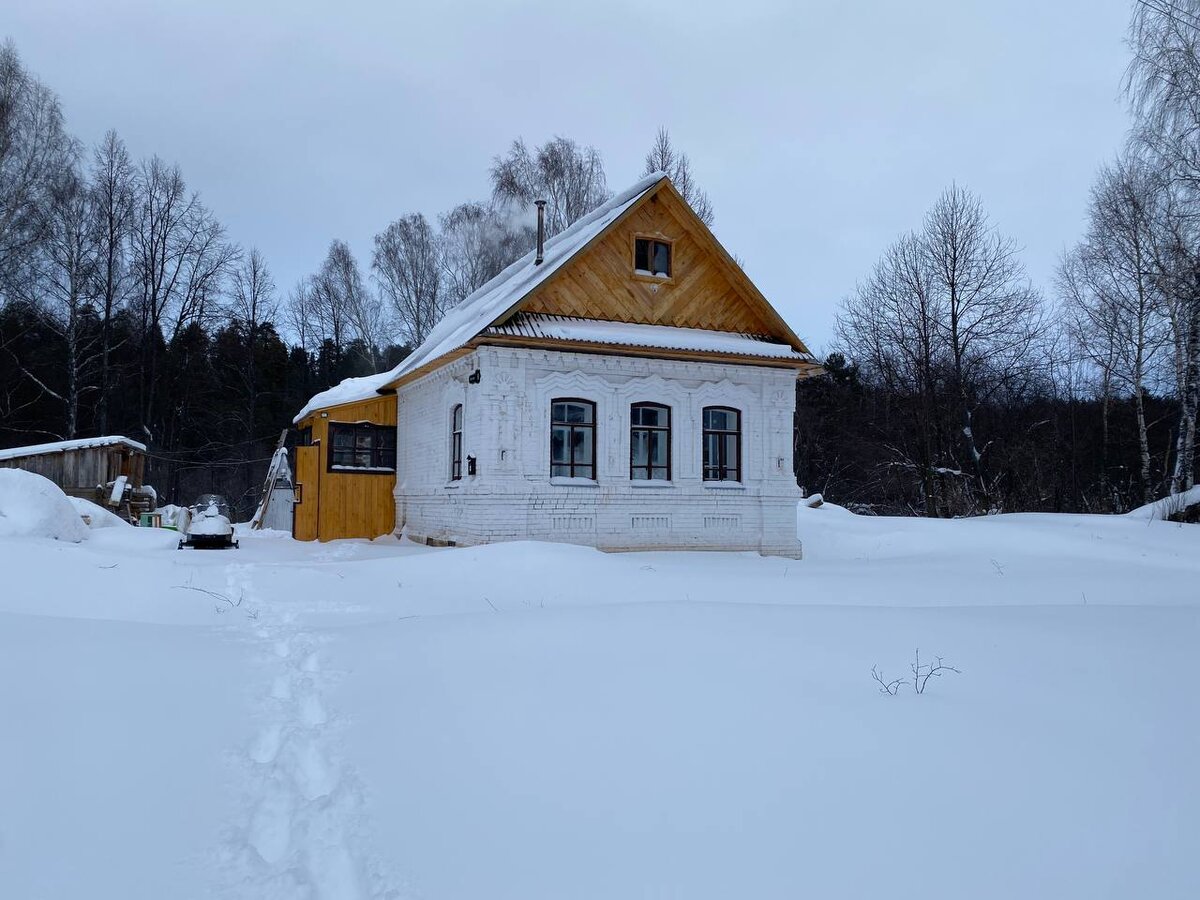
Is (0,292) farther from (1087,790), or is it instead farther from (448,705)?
(1087,790)

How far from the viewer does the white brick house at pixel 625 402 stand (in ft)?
40.4

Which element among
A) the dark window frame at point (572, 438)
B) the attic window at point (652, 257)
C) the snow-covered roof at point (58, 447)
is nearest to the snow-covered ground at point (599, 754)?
the dark window frame at point (572, 438)

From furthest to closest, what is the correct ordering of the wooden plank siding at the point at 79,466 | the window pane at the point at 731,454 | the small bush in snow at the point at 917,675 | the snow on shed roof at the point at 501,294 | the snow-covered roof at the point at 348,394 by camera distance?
the snow-covered roof at the point at 348,394 → the wooden plank siding at the point at 79,466 → the window pane at the point at 731,454 → the snow on shed roof at the point at 501,294 → the small bush in snow at the point at 917,675

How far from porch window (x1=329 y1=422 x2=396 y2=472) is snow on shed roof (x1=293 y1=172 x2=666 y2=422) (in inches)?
24.0

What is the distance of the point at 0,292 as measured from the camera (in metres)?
21.7

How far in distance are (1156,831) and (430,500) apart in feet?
42.7

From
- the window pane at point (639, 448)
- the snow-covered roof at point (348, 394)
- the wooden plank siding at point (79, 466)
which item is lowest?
the wooden plank siding at point (79, 466)

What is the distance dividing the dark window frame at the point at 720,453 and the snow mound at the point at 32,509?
9.76m

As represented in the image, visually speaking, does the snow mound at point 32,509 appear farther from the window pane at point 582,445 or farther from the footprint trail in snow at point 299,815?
the footprint trail in snow at point 299,815

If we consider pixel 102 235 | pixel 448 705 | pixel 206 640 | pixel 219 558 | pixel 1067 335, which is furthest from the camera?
pixel 1067 335

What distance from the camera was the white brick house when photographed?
12.3 meters

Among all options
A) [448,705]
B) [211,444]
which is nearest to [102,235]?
[211,444]

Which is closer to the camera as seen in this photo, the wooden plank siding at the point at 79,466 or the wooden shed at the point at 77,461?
the wooden shed at the point at 77,461

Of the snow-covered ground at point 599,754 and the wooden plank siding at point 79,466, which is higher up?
the wooden plank siding at point 79,466
